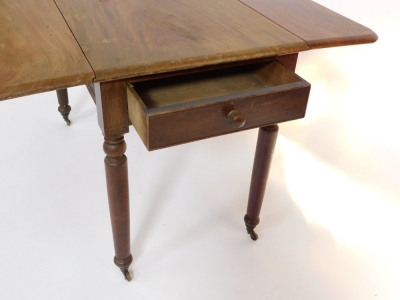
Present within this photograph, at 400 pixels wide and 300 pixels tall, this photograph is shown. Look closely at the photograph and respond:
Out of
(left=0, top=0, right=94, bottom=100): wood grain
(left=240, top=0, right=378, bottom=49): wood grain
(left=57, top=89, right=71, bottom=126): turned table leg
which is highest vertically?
(left=0, top=0, right=94, bottom=100): wood grain

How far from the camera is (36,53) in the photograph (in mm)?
756

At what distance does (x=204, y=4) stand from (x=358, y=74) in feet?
2.71

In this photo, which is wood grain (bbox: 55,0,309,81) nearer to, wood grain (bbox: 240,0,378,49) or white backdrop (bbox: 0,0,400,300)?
wood grain (bbox: 240,0,378,49)

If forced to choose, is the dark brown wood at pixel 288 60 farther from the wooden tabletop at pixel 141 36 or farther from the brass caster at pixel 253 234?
the brass caster at pixel 253 234

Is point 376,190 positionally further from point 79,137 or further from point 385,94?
Answer: point 79,137

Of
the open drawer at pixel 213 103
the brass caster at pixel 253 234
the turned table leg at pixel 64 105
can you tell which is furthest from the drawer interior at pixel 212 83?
the turned table leg at pixel 64 105

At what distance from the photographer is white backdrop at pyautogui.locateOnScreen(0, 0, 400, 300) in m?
1.13

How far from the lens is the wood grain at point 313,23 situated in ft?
2.96

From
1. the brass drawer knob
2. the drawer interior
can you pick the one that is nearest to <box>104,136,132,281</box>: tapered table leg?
the drawer interior

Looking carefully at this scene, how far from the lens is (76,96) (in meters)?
1.80

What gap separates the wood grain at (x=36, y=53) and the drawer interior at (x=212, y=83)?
6.8 inches

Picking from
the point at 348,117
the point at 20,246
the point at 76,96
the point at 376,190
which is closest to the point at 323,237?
the point at 376,190

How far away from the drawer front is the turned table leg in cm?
90

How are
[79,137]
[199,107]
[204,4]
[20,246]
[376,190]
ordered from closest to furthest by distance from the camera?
[199,107], [204,4], [20,246], [376,190], [79,137]
